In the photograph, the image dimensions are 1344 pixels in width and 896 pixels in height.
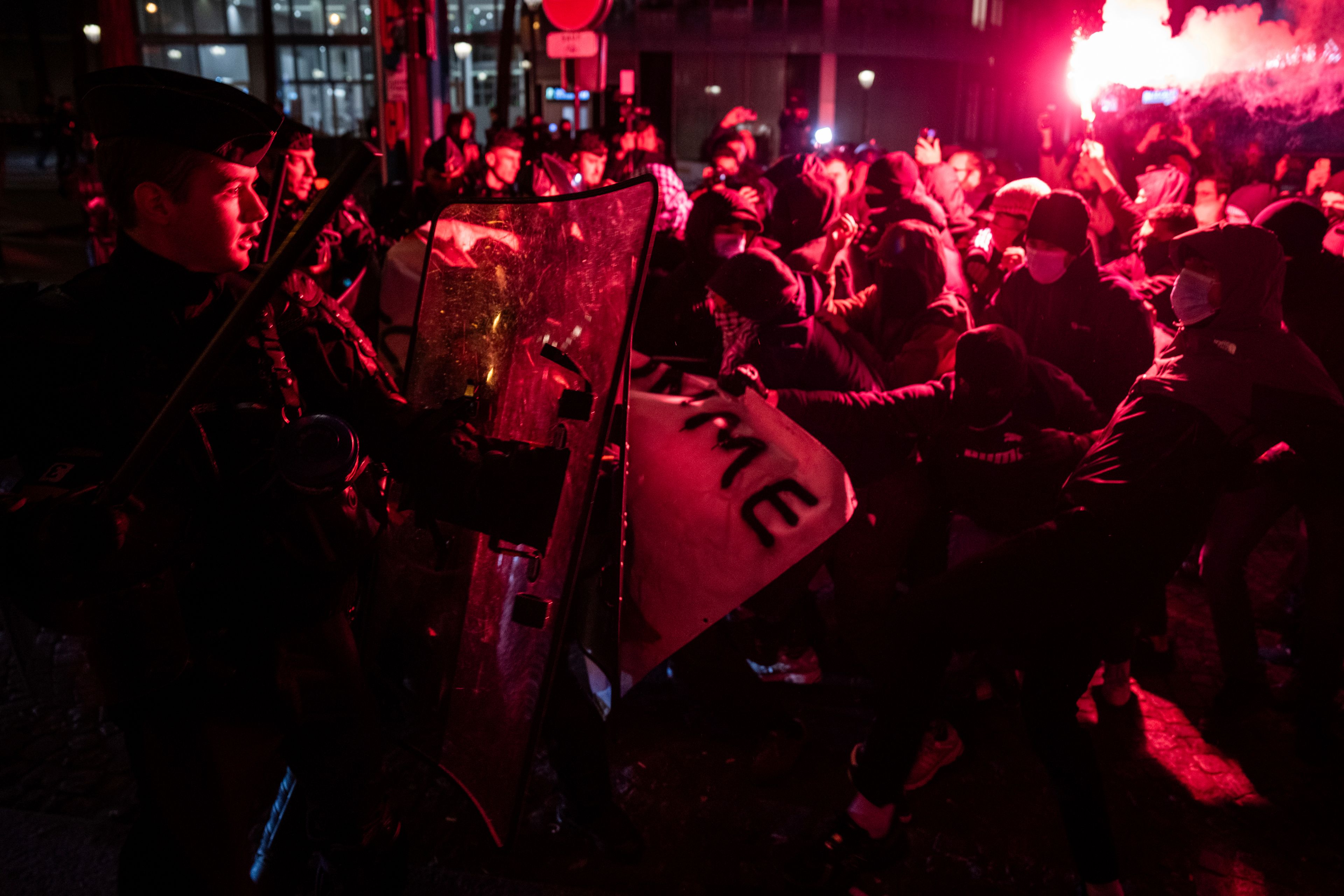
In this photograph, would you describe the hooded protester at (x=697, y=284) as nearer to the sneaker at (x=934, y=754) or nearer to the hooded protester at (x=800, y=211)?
the hooded protester at (x=800, y=211)

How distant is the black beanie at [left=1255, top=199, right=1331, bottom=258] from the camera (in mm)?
3625

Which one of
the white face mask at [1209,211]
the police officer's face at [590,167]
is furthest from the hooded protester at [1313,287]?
the police officer's face at [590,167]

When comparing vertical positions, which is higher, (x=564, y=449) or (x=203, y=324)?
(x=203, y=324)

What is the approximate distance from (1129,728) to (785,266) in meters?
2.17

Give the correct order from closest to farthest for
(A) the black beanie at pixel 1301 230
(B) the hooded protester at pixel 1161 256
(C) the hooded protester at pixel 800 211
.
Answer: (A) the black beanie at pixel 1301 230
(B) the hooded protester at pixel 1161 256
(C) the hooded protester at pixel 800 211

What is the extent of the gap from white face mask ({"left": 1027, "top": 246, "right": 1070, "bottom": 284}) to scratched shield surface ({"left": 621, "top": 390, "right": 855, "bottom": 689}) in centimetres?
163

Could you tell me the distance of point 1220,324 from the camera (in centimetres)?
256

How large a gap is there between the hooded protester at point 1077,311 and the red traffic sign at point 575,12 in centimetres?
802

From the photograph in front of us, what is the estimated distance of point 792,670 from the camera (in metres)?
3.79

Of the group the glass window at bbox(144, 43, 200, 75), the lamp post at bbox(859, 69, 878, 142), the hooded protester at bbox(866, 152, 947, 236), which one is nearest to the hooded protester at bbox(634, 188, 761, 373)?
the hooded protester at bbox(866, 152, 947, 236)

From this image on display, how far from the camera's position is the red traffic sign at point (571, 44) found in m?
11.0

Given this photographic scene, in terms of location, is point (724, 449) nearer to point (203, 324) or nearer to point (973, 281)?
point (203, 324)

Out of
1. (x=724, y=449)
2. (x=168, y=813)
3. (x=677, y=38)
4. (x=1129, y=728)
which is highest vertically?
(x=677, y=38)

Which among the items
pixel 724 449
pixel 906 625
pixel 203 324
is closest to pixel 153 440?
pixel 203 324
